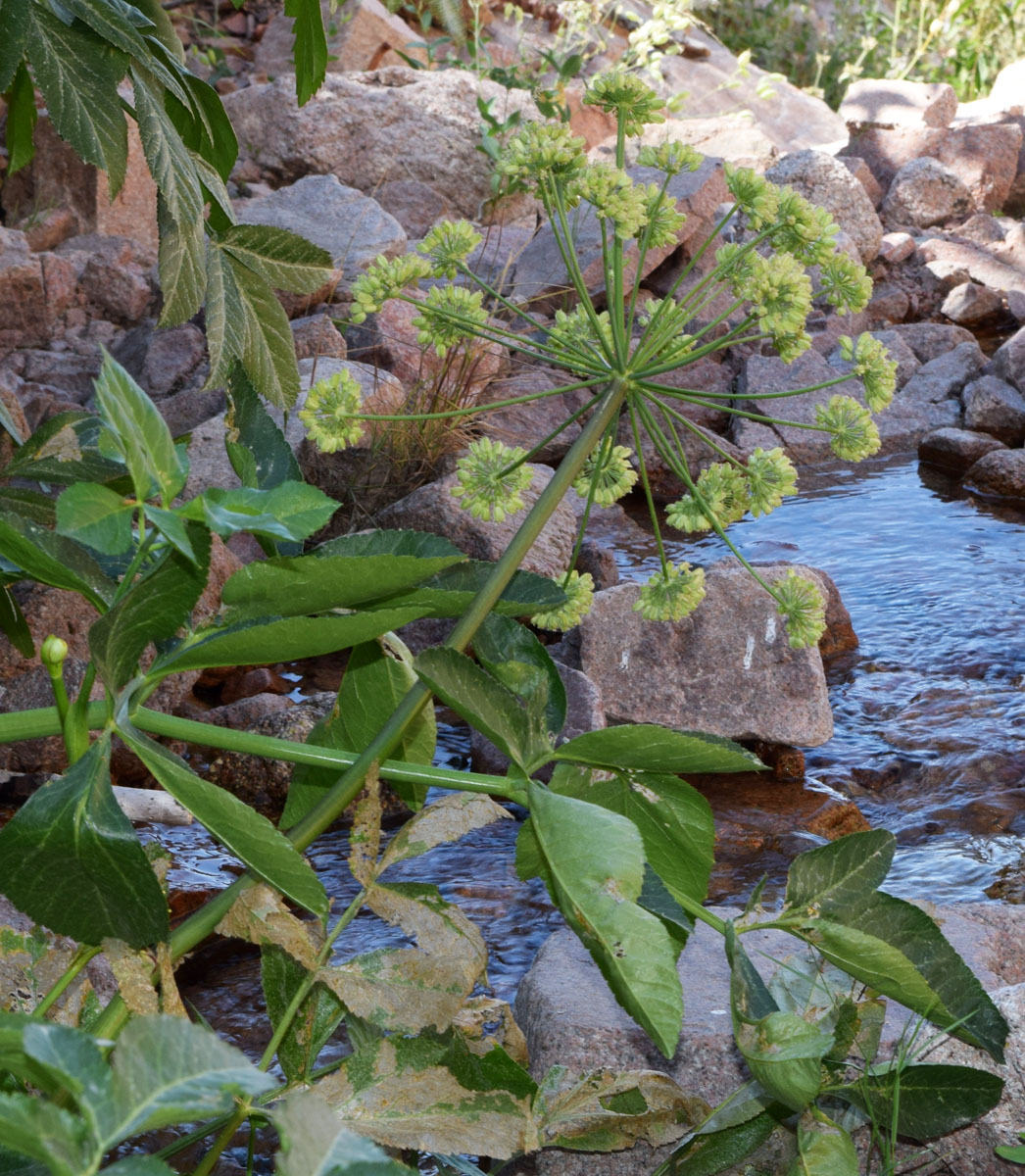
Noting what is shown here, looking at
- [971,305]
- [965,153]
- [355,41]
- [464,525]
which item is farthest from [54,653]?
[965,153]

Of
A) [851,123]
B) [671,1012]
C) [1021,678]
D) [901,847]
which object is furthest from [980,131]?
[671,1012]

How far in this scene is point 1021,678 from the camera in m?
3.92

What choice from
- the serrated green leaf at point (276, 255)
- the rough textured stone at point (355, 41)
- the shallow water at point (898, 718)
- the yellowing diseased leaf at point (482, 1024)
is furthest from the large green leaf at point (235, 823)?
the rough textured stone at point (355, 41)

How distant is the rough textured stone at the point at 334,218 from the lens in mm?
6357

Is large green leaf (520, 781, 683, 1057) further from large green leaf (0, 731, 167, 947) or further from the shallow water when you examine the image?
the shallow water

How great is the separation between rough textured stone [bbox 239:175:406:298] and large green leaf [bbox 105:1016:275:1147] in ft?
19.5

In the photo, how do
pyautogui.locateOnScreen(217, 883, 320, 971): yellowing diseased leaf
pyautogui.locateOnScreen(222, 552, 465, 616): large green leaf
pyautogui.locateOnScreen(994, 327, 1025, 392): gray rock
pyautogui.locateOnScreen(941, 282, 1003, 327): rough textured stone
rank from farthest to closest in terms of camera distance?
1. pyautogui.locateOnScreen(941, 282, 1003, 327): rough textured stone
2. pyautogui.locateOnScreen(994, 327, 1025, 392): gray rock
3. pyautogui.locateOnScreen(217, 883, 320, 971): yellowing diseased leaf
4. pyautogui.locateOnScreen(222, 552, 465, 616): large green leaf

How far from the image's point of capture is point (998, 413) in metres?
6.41

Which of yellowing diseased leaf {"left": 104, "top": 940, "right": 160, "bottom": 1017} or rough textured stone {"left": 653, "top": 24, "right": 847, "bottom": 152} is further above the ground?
rough textured stone {"left": 653, "top": 24, "right": 847, "bottom": 152}

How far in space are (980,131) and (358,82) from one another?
5.07 m

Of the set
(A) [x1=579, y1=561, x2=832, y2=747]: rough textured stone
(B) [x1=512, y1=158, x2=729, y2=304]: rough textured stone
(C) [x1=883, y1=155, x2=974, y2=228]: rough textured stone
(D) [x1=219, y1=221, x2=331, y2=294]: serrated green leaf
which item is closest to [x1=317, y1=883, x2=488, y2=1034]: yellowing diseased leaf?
(D) [x1=219, y1=221, x2=331, y2=294]: serrated green leaf

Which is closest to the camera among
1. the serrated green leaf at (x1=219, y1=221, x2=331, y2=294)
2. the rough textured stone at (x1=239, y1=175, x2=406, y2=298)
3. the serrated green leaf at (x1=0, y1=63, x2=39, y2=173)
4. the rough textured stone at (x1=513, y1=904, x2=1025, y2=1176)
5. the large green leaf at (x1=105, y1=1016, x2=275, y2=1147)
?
the large green leaf at (x1=105, y1=1016, x2=275, y2=1147)

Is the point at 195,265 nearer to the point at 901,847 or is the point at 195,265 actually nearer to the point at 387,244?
the point at 901,847

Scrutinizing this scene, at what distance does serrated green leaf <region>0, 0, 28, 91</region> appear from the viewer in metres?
1.02
